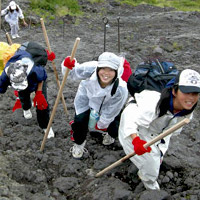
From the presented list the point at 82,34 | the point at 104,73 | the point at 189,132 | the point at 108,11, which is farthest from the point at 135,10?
the point at 104,73

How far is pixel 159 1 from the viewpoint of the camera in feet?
74.2

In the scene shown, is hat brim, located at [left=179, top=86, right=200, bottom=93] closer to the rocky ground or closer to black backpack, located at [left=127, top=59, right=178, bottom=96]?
black backpack, located at [left=127, top=59, right=178, bottom=96]

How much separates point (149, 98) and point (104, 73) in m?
0.64

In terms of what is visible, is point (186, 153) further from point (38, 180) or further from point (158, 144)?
point (38, 180)

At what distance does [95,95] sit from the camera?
3.18 metres

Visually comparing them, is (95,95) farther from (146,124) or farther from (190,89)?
(190,89)

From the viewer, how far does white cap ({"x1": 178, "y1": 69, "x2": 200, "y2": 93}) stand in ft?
7.20

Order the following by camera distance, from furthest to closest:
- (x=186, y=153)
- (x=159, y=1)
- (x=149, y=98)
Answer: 1. (x=159, y=1)
2. (x=186, y=153)
3. (x=149, y=98)

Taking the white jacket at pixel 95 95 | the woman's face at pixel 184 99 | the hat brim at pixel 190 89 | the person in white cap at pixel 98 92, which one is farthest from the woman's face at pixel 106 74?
the hat brim at pixel 190 89

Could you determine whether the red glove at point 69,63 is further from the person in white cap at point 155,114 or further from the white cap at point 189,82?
the white cap at point 189,82

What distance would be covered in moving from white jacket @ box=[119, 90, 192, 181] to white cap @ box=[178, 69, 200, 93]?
1.29 ft

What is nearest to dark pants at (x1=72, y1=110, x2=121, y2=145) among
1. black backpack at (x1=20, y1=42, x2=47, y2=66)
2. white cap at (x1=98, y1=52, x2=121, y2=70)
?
white cap at (x1=98, y1=52, x2=121, y2=70)

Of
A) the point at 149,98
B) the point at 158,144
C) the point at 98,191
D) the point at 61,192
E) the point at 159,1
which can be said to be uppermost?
the point at 149,98

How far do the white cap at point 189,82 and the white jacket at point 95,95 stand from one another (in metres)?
1.01
